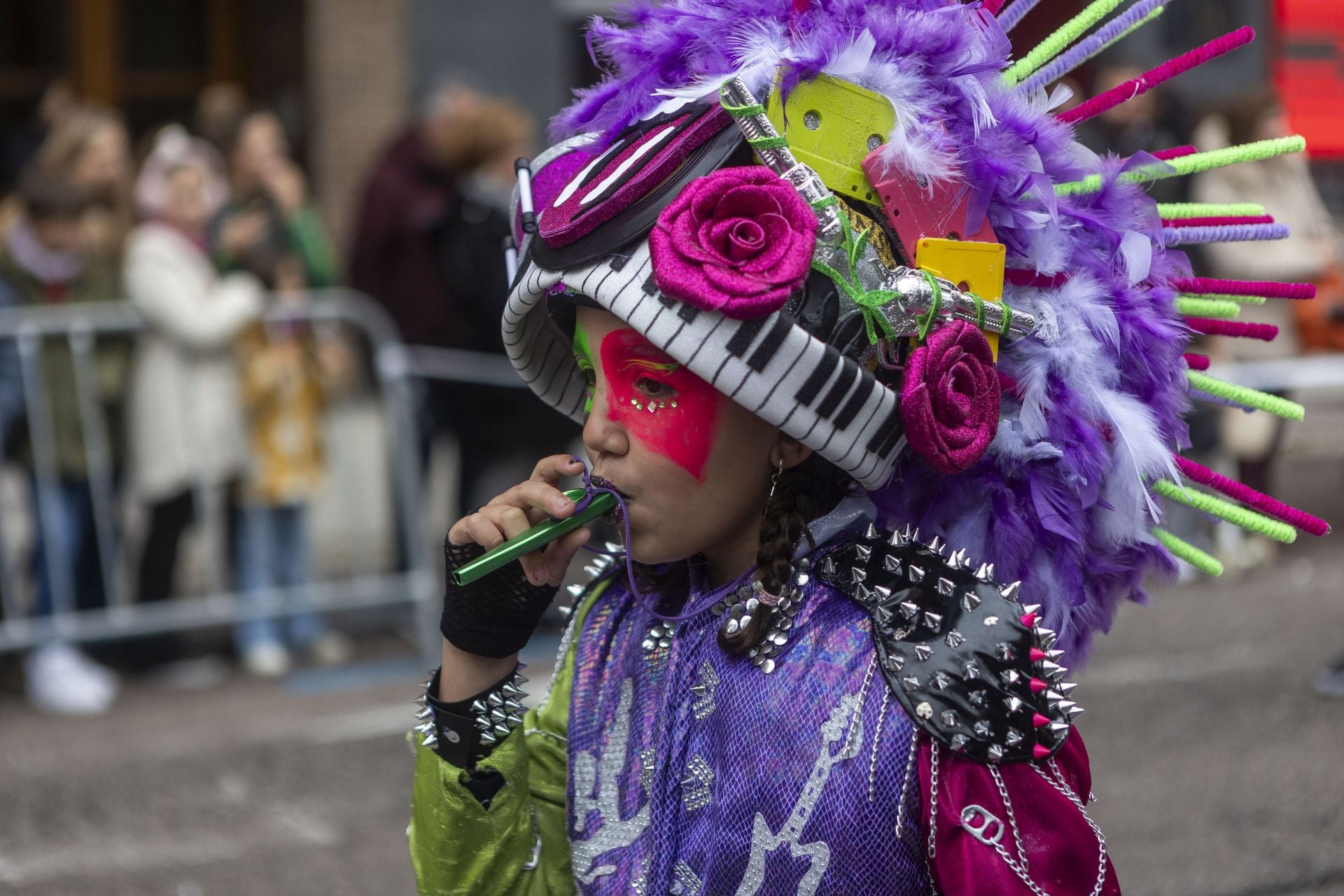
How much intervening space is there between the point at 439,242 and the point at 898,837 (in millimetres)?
5359

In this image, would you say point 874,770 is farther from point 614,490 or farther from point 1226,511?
point 1226,511

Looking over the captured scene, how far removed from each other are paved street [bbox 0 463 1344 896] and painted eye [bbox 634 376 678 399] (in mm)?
2464

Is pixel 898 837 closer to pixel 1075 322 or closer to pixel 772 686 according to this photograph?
pixel 772 686

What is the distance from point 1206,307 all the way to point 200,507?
15.9 feet

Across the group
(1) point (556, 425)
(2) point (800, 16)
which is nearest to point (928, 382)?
(2) point (800, 16)

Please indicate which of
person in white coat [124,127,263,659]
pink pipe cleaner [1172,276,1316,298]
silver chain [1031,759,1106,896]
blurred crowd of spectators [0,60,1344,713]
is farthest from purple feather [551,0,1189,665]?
person in white coat [124,127,263,659]

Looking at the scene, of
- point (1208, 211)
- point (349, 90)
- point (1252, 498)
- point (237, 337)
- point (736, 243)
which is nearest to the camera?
point (736, 243)

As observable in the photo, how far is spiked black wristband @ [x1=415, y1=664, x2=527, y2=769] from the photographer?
Result: 1.94 metres

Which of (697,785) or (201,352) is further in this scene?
(201,352)

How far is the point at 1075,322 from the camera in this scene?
1.85m

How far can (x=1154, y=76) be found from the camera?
1.98 m

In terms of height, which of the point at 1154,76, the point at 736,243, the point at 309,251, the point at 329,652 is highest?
the point at 1154,76

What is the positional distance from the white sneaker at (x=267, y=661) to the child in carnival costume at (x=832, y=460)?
4.31 m

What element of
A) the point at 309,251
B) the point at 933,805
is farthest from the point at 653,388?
the point at 309,251
